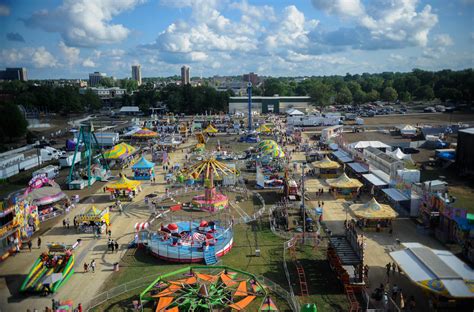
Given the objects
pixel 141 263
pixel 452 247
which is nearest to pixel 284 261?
pixel 141 263

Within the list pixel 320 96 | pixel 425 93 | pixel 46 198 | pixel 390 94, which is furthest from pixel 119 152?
pixel 425 93

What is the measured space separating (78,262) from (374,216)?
59.7 feet

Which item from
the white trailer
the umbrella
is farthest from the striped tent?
the umbrella

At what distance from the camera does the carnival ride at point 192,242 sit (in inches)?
847

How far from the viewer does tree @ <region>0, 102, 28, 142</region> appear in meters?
62.0

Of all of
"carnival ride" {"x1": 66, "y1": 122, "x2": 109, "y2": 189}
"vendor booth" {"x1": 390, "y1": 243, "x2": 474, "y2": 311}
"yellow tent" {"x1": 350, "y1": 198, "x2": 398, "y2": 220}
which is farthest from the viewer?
"carnival ride" {"x1": 66, "y1": 122, "x2": 109, "y2": 189}

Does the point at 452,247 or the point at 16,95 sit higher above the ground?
the point at 16,95

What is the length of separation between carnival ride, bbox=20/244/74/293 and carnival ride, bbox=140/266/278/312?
4.77 m

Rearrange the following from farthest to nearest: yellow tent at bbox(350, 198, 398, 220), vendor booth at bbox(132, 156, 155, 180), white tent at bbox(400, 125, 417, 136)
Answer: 1. white tent at bbox(400, 125, 417, 136)
2. vendor booth at bbox(132, 156, 155, 180)
3. yellow tent at bbox(350, 198, 398, 220)

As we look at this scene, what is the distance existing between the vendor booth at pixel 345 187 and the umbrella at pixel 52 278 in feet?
71.4

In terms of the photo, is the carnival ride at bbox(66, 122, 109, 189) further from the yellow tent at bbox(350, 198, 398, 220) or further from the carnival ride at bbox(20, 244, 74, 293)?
the yellow tent at bbox(350, 198, 398, 220)

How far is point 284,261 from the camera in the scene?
68.5 feet

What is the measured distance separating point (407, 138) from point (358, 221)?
40405mm

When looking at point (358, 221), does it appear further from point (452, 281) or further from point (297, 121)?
point (297, 121)
